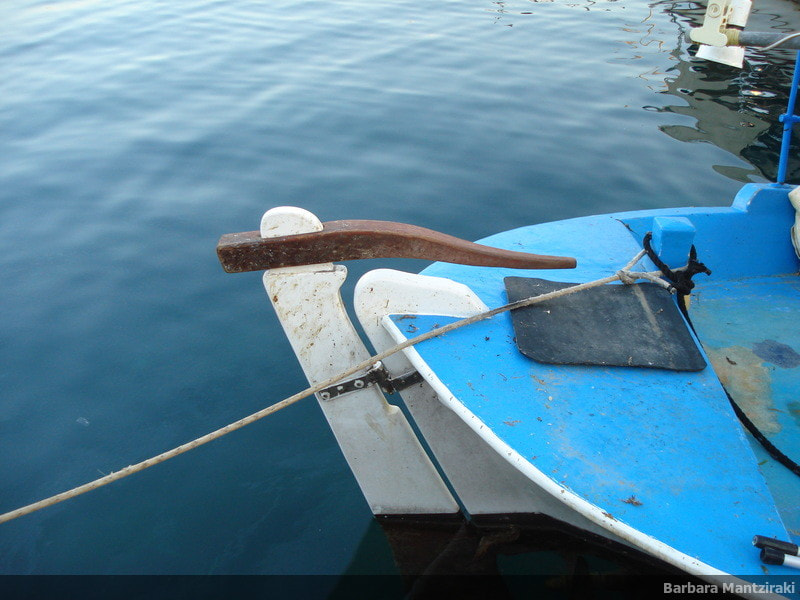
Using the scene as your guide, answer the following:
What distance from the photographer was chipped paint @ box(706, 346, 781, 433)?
2701 mm

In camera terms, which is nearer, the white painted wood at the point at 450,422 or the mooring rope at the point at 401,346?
the mooring rope at the point at 401,346

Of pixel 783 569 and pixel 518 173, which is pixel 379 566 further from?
pixel 518 173

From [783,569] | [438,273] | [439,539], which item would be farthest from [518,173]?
[783,569]

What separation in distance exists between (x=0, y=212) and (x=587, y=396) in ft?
19.2

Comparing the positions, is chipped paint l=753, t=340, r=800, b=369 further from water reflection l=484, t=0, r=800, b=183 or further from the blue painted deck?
water reflection l=484, t=0, r=800, b=183

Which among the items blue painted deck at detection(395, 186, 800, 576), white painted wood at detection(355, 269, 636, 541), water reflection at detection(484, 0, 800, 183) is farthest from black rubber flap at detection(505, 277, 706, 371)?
water reflection at detection(484, 0, 800, 183)

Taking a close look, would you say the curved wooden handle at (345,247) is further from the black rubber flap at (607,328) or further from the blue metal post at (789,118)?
the blue metal post at (789,118)

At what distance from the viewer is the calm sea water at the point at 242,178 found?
10.8 feet

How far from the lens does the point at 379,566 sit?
301 centimetres

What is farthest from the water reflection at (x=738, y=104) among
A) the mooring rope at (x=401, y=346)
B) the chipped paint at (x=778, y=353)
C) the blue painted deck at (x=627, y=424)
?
the mooring rope at (x=401, y=346)

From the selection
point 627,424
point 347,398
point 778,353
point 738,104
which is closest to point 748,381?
point 778,353

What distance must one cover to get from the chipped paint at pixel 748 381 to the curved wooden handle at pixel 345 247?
141 cm

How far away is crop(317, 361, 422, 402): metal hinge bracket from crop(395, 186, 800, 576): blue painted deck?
0.76ft

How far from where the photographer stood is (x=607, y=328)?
2.40m
